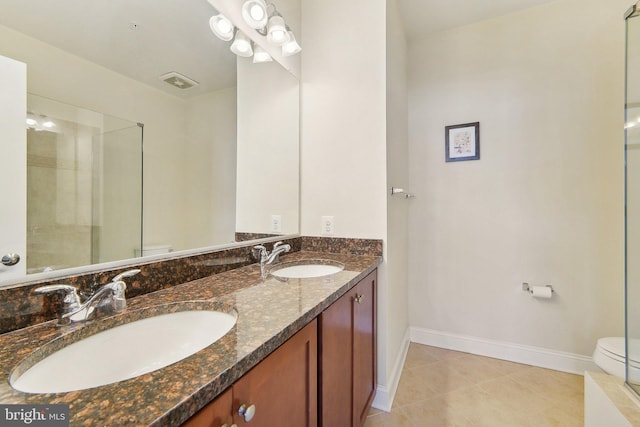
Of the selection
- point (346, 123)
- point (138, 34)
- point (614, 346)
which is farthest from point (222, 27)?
point (614, 346)

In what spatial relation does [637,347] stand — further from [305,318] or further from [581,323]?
[305,318]

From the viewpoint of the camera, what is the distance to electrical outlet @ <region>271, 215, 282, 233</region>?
1625 millimetres

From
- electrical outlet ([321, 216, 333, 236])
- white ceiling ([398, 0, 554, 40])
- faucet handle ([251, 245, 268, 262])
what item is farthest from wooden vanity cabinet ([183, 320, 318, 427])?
white ceiling ([398, 0, 554, 40])

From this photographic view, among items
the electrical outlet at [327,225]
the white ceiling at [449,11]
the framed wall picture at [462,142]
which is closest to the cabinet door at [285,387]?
the electrical outlet at [327,225]

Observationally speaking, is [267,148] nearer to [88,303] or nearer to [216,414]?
[88,303]

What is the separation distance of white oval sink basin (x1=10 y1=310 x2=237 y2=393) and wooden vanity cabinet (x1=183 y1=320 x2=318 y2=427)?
18 centimetres

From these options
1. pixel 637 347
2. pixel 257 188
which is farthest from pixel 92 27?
pixel 637 347

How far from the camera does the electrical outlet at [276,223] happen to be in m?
1.62

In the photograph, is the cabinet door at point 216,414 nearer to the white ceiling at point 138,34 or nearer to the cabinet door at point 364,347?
the cabinet door at point 364,347

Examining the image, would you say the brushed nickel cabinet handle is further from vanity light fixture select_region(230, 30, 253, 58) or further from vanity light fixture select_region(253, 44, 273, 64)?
vanity light fixture select_region(253, 44, 273, 64)

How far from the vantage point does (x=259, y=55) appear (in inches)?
59.3

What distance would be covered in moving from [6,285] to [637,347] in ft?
7.97

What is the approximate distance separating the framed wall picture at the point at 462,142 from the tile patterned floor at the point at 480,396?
1608mm

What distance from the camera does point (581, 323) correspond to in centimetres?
186
